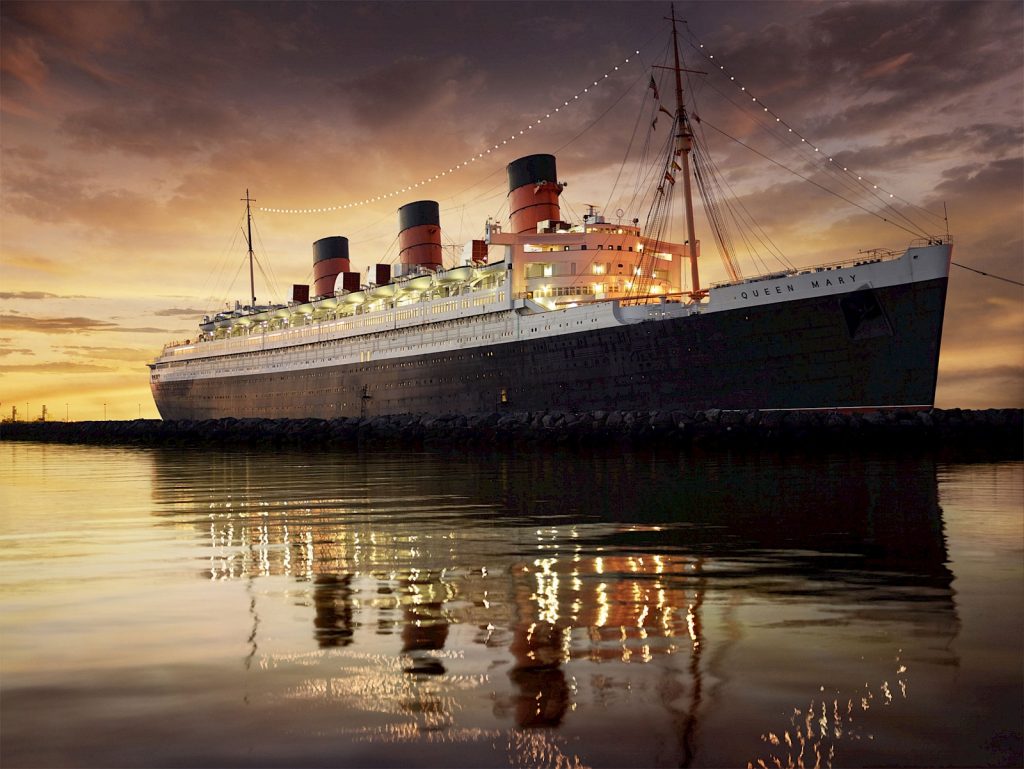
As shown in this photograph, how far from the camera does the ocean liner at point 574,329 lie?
3303 cm

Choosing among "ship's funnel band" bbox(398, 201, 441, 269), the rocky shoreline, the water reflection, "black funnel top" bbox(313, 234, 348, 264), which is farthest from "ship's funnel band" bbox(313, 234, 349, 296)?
the water reflection

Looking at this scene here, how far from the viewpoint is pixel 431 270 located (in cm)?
5831

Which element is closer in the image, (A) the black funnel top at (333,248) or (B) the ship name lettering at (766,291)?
(B) the ship name lettering at (766,291)

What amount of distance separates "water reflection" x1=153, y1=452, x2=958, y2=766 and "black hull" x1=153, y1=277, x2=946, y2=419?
17115mm

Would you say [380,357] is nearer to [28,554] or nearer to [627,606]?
[28,554]

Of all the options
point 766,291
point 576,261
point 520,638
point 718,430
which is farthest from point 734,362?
point 520,638

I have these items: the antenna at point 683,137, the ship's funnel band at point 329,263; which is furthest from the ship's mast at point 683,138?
the ship's funnel band at point 329,263

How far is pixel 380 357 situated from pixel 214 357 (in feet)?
98.2

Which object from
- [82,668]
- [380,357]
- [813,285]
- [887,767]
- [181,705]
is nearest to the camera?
[887,767]

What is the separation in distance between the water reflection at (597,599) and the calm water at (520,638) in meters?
0.03

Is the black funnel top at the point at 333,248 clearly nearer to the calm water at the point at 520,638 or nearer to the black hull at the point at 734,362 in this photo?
the black hull at the point at 734,362

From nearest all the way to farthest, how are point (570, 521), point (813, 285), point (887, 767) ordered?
point (887, 767) → point (570, 521) → point (813, 285)

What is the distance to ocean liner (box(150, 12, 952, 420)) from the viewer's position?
33031 millimetres

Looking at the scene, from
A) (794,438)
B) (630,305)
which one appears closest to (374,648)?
(794,438)
